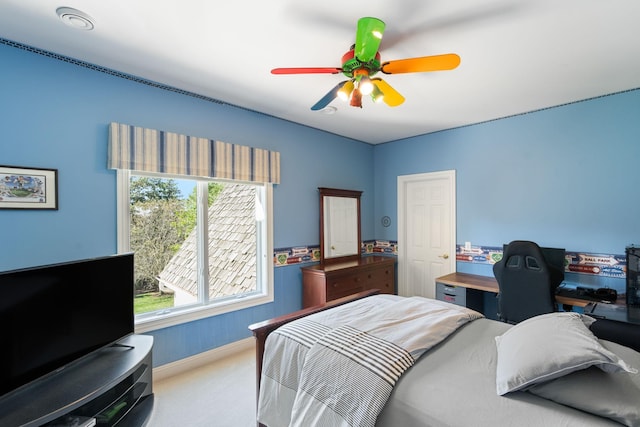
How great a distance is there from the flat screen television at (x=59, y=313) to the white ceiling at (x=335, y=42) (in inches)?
57.2

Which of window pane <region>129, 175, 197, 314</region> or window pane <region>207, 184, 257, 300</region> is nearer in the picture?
window pane <region>129, 175, 197, 314</region>

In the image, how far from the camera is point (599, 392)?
3.51ft

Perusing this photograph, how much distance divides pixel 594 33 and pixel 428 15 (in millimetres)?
1125

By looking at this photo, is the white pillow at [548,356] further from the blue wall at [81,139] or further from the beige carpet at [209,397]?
the blue wall at [81,139]

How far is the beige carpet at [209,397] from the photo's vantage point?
204 centimetres

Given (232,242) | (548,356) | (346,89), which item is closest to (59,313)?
(232,242)

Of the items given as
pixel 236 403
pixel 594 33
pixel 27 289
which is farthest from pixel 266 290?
pixel 594 33

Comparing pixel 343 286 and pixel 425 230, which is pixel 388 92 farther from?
pixel 425 230

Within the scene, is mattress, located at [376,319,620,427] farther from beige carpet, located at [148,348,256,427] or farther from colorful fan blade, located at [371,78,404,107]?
colorful fan blade, located at [371,78,404,107]

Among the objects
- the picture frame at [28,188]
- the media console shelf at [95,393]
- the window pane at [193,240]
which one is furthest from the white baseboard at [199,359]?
the picture frame at [28,188]

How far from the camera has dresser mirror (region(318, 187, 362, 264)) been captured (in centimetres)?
391

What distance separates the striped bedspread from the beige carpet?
0.63 metres

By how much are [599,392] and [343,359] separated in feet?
3.15

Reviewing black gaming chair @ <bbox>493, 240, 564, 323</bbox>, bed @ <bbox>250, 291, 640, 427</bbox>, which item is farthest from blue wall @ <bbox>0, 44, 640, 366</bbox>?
bed @ <bbox>250, 291, 640, 427</bbox>
